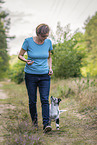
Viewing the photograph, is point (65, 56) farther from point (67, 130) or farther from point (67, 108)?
point (67, 130)

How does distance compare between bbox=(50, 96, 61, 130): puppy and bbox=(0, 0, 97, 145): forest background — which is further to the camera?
bbox=(50, 96, 61, 130): puppy

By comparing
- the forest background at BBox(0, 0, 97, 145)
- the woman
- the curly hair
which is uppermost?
the curly hair

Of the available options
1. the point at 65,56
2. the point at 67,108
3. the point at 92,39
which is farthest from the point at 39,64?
the point at 92,39

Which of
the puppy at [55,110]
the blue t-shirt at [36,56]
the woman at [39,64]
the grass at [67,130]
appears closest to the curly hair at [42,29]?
the woman at [39,64]

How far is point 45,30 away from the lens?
339 centimetres

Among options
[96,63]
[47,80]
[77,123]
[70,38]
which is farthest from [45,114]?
[96,63]

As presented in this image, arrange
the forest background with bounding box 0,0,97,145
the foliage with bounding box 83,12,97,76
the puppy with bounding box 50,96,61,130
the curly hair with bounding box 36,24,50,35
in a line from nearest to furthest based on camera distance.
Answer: the forest background with bounding box 0,0,97,145 → the curly hair with bounding box 36,24,50,35 → the puppy with bounding box 50,96,61,130 → the foliage with bounding box 83,12,97,76

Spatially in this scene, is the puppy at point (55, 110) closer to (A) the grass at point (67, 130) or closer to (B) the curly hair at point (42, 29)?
(A) the grass at point (67, 130)

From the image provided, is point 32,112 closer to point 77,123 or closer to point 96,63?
point 77,123

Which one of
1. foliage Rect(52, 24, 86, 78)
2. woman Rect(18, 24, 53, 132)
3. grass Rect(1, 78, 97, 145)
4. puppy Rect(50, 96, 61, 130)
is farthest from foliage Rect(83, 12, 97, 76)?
woman Rect(18, 24, 53, 132)

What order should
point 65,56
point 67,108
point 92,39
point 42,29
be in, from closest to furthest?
point 42,29 < point 67,108 < point 65,56 < point 92,39

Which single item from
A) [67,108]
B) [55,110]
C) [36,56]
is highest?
[36,56]

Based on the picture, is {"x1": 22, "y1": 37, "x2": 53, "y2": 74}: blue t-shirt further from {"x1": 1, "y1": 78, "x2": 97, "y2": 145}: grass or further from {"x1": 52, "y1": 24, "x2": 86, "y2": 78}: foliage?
{"x1": 52, "y1": 24, "x2": 86, "y2": 78}: foliage

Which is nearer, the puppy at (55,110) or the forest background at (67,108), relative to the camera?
the forest background at (67,108)
